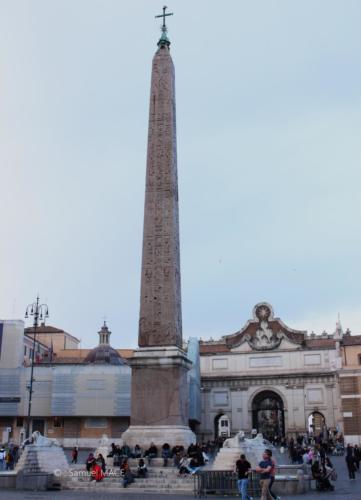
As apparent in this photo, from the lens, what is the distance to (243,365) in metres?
46.3

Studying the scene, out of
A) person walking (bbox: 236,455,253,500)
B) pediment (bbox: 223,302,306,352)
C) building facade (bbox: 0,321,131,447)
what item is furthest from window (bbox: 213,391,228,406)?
person walking (bbox: 236,455,253,500)

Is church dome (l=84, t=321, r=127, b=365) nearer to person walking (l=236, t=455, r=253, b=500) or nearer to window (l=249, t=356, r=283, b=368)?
window (l=249, t=356, r=283, b=368)

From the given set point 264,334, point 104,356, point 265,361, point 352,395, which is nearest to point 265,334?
point 264,334

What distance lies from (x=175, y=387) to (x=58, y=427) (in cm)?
2723

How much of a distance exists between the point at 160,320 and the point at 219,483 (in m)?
4.76

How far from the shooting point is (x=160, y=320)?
16578mm

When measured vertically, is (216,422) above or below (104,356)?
below

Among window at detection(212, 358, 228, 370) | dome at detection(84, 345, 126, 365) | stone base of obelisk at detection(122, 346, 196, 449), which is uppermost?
dome at detection(84, 345, 126, 365)

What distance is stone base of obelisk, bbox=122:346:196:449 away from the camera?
15.9 metres

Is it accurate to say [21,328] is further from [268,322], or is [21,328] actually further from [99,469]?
[99,469]

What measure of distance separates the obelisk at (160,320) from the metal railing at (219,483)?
2637 mm

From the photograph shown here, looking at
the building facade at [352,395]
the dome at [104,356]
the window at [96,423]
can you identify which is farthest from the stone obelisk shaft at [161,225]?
the dome at [104,356]

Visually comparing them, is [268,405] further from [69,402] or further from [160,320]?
[160,320]

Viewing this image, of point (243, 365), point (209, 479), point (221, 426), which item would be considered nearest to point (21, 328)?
point (243, 365)
